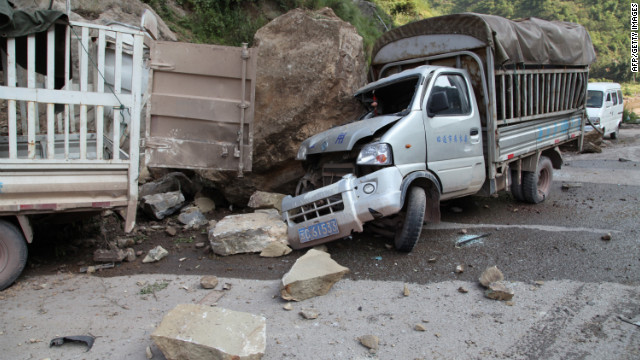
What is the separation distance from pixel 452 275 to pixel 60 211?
3.79 m

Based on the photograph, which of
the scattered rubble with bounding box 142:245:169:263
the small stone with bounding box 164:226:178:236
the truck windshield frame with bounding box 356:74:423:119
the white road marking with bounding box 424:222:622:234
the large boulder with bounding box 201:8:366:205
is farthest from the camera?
the large boulder with bounding box 201:8:366:205

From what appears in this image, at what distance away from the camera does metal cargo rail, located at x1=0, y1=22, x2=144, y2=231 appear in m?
3.79

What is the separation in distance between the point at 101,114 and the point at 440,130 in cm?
356

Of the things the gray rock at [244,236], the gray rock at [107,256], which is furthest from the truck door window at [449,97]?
the gray rock at [107,256]

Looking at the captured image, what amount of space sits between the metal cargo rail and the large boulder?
2.14 m

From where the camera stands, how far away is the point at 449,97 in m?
5.00

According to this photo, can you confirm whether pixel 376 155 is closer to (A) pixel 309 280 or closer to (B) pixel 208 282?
(A) pixel 309 280

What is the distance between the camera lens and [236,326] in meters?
2.83

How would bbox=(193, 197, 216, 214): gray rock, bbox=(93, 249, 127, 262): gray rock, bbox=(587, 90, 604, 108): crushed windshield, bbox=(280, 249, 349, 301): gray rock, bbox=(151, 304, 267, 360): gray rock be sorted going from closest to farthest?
bbox=(151, 304, 267, 360): gray rock, bbox=(280, 249, 349, 301): gray rock, bbox=(93, 249, 127, 262): gray rock, bbox=(193, 197, 216, 214): gray rock, bbox=(587, 90, 604, 108): crushed windshield

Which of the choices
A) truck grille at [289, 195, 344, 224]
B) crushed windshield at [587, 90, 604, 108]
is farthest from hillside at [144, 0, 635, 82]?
truck grille at [289, 195, 344, 224]

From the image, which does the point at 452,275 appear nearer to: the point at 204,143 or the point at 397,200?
the point at 397,200

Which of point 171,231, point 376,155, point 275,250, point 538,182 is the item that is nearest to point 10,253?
point 171,231

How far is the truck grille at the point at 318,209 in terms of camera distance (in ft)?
14.2

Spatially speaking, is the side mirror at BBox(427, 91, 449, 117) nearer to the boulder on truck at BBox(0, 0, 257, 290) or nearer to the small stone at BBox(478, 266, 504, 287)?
the small stone at BBox(478, 266, 504, 287)
